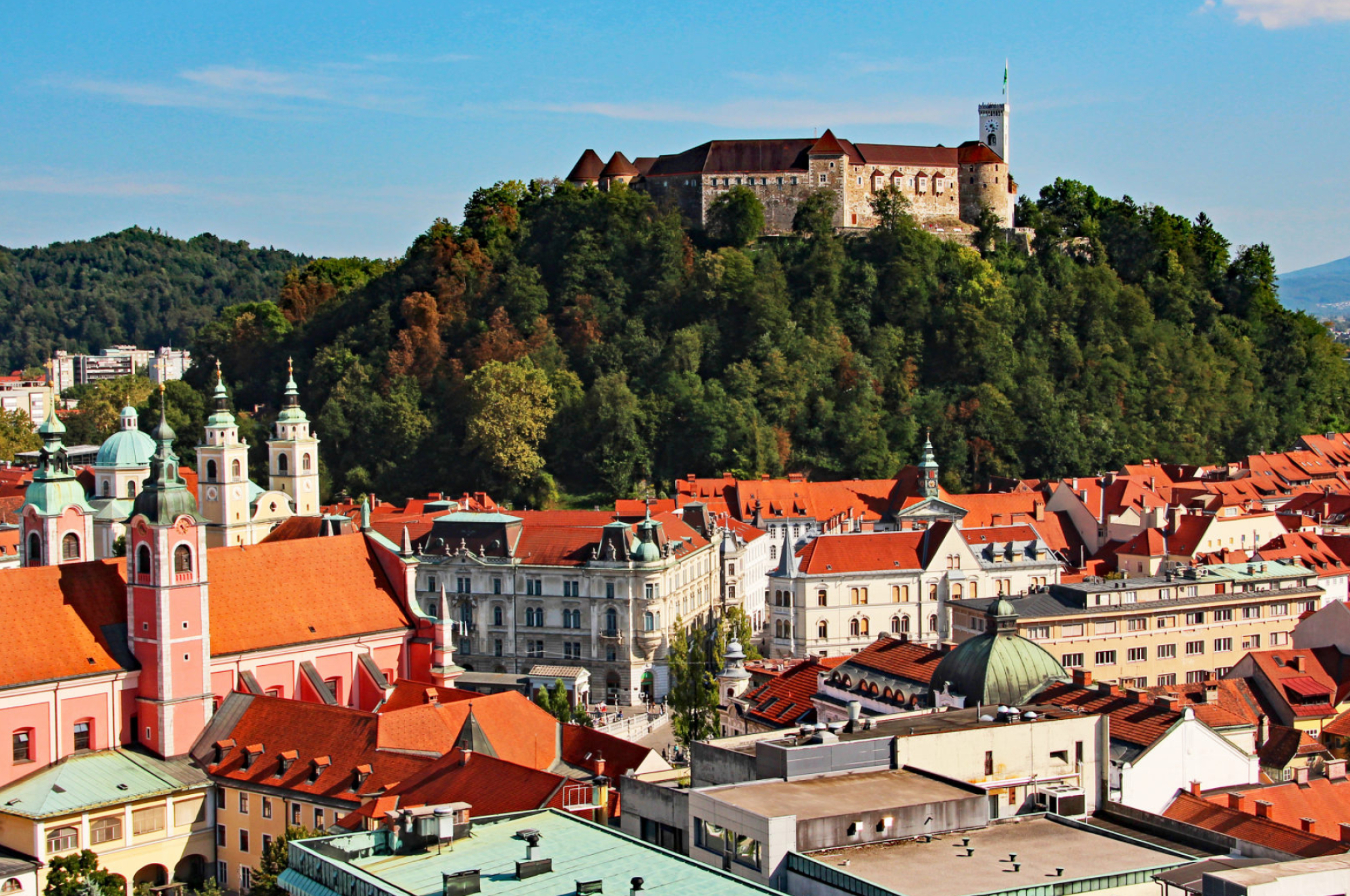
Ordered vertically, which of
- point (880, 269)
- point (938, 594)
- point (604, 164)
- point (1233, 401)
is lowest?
point (938, 594)

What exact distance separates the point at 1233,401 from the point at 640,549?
63778mm

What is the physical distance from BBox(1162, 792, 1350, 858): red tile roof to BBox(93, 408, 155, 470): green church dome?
53067 millimetres

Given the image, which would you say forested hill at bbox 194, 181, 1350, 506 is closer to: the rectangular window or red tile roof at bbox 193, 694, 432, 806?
red tile roof at bbox 193, 694, 432, 806

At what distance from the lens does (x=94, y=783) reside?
46.0 meters

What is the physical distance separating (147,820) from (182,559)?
7014 mm

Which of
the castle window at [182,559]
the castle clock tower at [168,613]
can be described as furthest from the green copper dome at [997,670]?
the castle window at [182,559]

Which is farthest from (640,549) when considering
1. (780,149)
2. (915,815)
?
(780,149)

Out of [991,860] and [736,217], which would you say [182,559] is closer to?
[991,860]

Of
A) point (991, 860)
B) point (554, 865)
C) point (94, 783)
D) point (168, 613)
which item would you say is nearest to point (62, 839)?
point (94, 783)

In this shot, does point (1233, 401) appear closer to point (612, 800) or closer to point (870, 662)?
point (870, 662)

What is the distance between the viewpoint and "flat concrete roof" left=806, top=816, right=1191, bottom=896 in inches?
1020

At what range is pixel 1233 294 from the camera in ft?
423

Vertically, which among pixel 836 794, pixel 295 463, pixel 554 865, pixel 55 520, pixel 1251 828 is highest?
pixel 295 463

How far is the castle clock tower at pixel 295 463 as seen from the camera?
278ft
